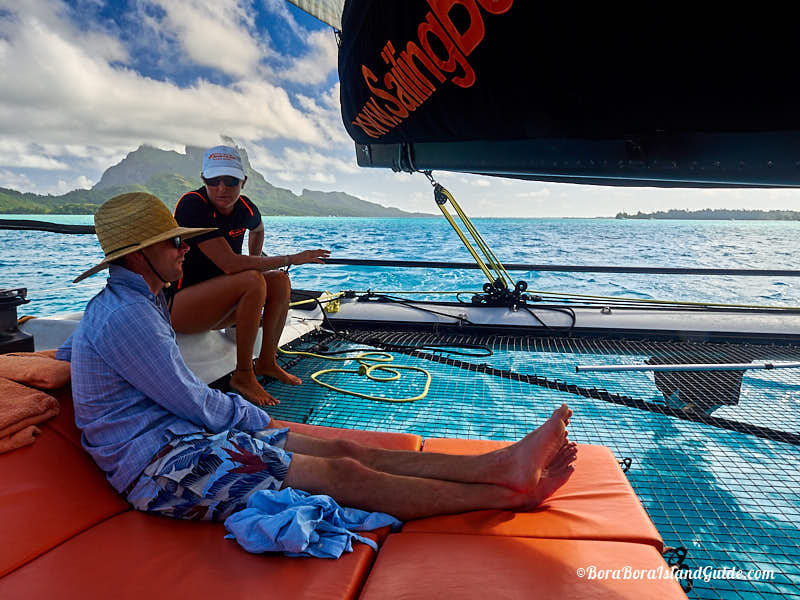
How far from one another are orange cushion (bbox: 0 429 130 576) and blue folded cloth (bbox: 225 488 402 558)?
1.17ft

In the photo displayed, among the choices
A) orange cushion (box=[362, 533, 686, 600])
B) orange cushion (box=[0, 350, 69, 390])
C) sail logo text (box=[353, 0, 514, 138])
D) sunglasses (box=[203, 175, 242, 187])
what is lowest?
orange cushion (box=[362, 533, 686, 600])

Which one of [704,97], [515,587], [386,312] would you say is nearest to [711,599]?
[515,587]

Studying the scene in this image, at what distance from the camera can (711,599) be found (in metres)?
1.33

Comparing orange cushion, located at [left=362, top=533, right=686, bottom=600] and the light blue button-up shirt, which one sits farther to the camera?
the light blue button-up shirt

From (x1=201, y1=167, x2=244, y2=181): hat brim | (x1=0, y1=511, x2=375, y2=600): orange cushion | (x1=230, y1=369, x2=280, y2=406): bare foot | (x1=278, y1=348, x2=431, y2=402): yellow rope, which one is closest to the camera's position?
(x1=0, y1=511, x2=375, y2=600): orange cushion

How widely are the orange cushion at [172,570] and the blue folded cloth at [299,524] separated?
2cm

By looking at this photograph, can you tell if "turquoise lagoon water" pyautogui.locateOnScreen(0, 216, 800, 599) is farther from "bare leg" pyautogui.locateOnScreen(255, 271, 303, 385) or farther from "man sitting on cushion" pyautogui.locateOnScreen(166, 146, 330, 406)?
"man sitting on cushion" pyautogui.locateOnScreen(166, 146, 330, 406)

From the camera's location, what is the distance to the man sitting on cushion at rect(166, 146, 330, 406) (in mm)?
2164

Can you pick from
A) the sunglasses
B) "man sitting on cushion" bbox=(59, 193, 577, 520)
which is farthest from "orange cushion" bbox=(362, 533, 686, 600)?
the sunglasses

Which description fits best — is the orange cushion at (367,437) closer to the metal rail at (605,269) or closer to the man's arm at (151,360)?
the man's arm at (151,360)

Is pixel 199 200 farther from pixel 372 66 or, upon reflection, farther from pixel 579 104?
pixel 579 104

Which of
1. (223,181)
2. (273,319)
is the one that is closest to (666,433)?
(273,319)

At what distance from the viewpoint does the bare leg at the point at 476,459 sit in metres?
1.22

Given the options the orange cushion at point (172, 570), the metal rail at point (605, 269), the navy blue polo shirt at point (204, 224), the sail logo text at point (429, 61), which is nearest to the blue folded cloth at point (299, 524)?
the orange cushion at point (172, 570)
